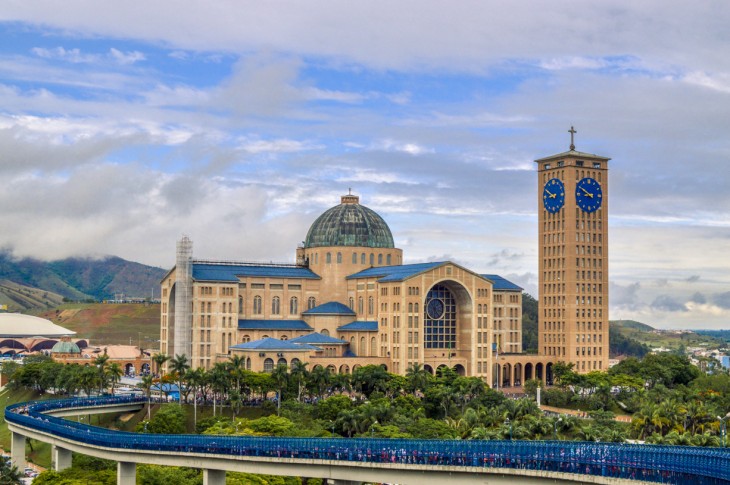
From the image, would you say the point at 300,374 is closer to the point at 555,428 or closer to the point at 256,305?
the point at 256,305

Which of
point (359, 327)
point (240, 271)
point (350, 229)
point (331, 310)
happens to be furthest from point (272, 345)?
point (350, 229)

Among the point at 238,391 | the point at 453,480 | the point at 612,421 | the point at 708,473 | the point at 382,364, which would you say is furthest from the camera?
the point at 382,364

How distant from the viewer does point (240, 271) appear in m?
185

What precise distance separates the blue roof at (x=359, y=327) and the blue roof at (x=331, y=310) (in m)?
2.60

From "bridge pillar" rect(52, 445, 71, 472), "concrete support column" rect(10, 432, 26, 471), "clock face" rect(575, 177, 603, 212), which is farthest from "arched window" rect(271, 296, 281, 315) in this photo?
"bridge pillar" rect(52, 445, 71, 472)

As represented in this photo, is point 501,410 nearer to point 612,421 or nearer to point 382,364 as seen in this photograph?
point 612,421

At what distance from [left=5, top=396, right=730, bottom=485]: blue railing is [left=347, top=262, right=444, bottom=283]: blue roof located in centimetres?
6839

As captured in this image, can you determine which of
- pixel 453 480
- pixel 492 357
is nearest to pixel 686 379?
pixel 492 357

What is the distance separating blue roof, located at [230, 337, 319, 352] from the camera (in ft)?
539

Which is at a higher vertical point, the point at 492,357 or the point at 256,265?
the point at 256,265

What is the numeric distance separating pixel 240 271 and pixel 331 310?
17.1 meters

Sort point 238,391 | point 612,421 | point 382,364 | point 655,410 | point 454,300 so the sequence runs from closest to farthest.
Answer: point 655,410, point 612,421, point 238,391, point 382,364, point 454,300

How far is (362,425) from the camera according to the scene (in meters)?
130

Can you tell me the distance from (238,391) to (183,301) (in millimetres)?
31353
